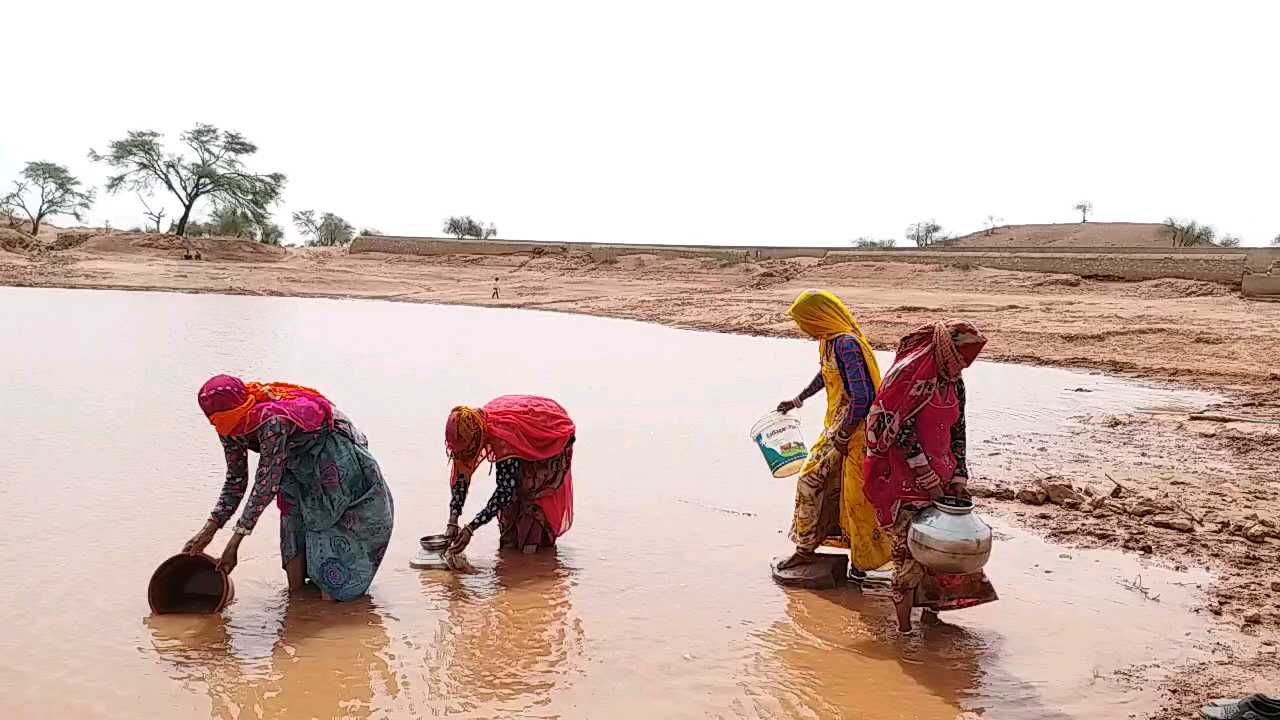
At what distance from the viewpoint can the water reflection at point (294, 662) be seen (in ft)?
12.0

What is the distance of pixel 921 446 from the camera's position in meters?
4.23

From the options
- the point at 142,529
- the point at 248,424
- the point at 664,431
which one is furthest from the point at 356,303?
the point at 248,424

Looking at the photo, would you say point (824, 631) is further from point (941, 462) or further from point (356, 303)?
point (356, 303)

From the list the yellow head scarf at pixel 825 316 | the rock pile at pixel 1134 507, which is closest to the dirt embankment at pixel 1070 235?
the rock pile at pixel 1134 507

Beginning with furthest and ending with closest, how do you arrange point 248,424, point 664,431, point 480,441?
point 664,431 → point 480,441 → point 248,424

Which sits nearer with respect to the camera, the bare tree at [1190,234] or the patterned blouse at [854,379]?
the patterned blouse at [854,379]

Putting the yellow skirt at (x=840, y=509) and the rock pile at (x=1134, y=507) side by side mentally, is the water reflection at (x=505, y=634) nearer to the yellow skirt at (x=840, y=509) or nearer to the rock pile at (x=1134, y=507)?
the yellow skirt at (x=840, y=509)

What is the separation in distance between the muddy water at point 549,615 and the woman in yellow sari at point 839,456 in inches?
11.4

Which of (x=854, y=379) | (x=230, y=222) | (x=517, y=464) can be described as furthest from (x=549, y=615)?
(x=230, y=222)

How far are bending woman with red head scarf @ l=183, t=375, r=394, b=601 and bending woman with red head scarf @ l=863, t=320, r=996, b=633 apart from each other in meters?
2.24

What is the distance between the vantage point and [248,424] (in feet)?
13.4

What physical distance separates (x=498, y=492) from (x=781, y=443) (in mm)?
1470

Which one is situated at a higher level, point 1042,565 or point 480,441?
point 480,441

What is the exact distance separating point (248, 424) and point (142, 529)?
2.14 m
